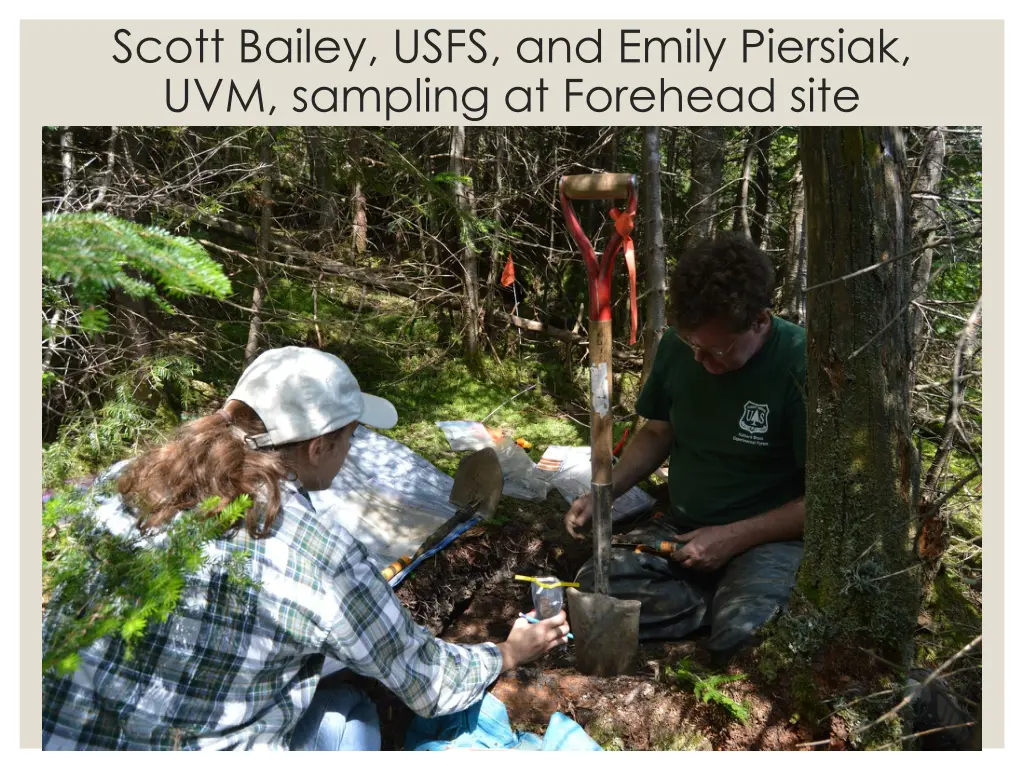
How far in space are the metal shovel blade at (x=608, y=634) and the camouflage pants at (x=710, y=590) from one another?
0.24 m

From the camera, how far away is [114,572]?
1.33m

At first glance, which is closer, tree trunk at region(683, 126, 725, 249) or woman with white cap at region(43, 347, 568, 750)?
woman with white cap at region(43, 347, 568, 750)

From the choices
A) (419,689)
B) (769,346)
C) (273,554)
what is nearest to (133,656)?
(273,554)

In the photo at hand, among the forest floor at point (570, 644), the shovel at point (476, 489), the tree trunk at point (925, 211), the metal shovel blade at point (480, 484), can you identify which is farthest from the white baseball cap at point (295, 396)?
the metal shovel blade at point (480, 484)

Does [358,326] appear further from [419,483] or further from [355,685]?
[355,685]

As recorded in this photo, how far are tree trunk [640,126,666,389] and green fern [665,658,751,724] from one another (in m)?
2.34

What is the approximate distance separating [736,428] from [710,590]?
2.13ft

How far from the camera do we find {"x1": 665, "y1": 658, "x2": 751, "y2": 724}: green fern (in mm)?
2145

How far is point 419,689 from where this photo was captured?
6.00 ft

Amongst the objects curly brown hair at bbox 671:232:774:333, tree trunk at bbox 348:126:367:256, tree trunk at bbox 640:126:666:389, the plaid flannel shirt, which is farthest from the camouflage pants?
tree trunk at bbox 348:126:367:256

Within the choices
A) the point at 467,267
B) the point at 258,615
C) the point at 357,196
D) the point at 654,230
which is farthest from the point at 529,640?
the point at 467,267

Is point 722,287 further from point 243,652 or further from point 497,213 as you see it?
point 497,213

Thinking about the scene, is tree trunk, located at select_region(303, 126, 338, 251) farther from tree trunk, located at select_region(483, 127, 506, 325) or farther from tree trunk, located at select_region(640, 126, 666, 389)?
tree trunk, located at select_region(640, 126, 666, 389)

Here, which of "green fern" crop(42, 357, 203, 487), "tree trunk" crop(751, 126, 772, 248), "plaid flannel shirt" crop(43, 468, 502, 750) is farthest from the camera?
"tree trunk" crop(751, 126, 772, 248)
